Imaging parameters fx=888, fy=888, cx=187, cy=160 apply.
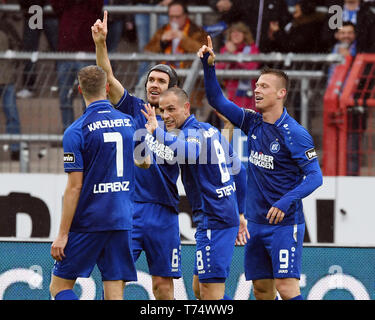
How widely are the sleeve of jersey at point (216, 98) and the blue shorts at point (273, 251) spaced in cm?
87

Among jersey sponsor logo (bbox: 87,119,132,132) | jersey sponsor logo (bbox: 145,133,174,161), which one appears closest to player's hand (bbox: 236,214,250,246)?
jersey sponsor logo (bbox: 145,133,174,161)

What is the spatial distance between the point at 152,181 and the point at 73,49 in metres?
3.33

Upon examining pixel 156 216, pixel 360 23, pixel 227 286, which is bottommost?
pixel 227 286

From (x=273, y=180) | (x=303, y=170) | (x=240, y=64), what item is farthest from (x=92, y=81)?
(x=240, y=64)

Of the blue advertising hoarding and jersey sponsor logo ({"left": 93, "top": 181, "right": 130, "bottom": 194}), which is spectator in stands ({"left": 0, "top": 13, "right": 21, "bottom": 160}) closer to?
the blue advertising hoarding

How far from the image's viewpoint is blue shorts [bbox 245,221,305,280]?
22.2 feet

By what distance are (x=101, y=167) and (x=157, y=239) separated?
111cm

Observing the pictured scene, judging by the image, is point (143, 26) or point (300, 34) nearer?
point (300, 34)

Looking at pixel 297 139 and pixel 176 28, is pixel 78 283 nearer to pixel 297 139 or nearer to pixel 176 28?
pixel 297 139

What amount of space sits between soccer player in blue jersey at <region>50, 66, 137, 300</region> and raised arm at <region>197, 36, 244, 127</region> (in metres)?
0.86

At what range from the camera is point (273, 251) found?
6.80 m

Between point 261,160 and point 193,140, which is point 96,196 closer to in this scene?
point 193,140

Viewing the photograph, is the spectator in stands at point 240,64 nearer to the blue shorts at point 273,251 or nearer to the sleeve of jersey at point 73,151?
the blue shorts at point 273,251
